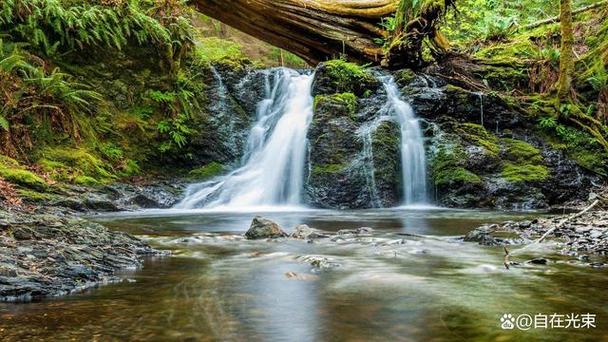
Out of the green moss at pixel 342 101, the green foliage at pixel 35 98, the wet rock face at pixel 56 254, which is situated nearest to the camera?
the wet rock face at pixel 56 254

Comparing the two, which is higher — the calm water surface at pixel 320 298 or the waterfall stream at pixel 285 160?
the waterfall stream at pixel 285 160

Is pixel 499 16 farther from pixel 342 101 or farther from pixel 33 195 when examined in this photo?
pixel 33 195

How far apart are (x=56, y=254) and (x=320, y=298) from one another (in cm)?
167


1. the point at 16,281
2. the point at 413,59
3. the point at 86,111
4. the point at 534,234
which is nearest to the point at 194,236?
the point at 16,281

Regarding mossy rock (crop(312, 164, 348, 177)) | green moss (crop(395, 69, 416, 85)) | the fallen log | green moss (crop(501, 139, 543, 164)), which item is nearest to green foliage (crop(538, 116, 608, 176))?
green moss (crop(501, 139, 543, 164))

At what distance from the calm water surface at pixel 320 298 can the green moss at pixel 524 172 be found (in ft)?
16.4

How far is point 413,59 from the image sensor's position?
37.5ft

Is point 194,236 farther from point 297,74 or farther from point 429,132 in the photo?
point 297,74

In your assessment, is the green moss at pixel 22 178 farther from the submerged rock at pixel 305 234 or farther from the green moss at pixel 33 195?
the submerged rock at pixel 305 234

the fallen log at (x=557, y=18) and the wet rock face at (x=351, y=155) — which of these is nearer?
the wet rock face at (x=351, y=155)

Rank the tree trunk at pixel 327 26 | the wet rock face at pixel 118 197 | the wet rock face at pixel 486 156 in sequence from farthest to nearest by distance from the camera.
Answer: the tree trunk at pixel 327 26, the wet rock face at pixel 486 156, the wet rock face at pixel 118 197

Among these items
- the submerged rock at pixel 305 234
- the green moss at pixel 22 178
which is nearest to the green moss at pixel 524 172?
the submerged rock at pixel 305 234

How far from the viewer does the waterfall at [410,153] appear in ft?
30.9

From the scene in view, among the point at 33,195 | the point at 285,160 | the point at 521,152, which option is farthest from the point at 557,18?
the point at 33,195
